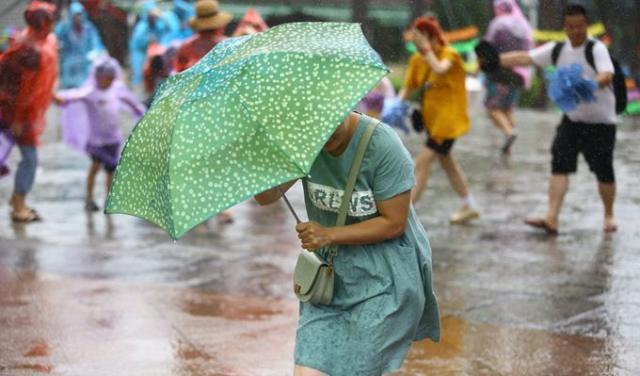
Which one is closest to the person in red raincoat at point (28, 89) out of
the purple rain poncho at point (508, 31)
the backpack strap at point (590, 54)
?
the backpack strap at point (590, 54)

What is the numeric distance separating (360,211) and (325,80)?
1.74 feet

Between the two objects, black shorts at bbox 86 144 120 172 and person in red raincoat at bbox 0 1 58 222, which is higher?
person in red raincoat at bbox 0 1 58 222

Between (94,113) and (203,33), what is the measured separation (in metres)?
1.26

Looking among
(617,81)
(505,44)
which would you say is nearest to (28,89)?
(617,81)

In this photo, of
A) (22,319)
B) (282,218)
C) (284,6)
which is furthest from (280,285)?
(284,6)

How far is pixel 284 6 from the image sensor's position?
20.3 meters

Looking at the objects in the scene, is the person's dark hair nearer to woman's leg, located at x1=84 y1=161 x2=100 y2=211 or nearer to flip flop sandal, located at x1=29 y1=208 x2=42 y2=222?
woman's leg, located at x1=84 y1=161 x2=100 y2=211

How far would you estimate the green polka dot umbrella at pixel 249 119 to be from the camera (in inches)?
158

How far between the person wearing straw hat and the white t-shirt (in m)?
3.00

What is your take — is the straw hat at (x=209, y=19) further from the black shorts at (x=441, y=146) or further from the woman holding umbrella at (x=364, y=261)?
the woman holding umbrella at (x=364, y=261)

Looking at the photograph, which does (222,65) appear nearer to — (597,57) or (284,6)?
(597,57)

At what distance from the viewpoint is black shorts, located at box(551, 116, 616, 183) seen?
9398mm

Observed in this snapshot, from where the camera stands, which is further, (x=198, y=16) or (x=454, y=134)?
(x=198, y=16)

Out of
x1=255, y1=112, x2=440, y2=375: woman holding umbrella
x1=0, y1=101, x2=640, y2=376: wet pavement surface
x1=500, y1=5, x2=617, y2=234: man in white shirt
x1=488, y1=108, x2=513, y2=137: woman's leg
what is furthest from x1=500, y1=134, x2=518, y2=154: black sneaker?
x1=255, y1=112, x2=440, y2=375: woman holding umbrella
